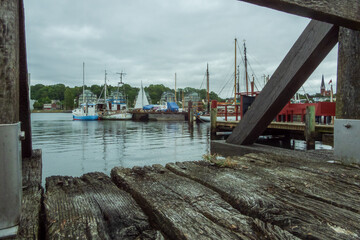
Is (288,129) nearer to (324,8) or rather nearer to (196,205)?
(324,8)

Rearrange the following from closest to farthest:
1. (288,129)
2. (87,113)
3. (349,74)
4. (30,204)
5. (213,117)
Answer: (30,204), (349,74), (288,129), (213,117), (87,113)

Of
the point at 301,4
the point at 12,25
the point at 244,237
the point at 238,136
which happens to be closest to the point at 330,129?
the point at 238,136

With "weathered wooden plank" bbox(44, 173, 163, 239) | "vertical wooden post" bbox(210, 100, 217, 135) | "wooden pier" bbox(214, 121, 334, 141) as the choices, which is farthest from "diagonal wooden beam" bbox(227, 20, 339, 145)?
"vertical wooden post" bbox(210, 100, 217, 135)

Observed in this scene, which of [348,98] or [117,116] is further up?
[348,98]

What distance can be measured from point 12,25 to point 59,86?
169626 mm

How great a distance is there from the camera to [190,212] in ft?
4.62

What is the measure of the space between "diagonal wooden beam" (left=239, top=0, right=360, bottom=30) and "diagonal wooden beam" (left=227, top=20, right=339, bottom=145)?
89 cm

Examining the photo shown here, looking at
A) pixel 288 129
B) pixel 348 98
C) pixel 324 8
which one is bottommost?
pixel 288 129

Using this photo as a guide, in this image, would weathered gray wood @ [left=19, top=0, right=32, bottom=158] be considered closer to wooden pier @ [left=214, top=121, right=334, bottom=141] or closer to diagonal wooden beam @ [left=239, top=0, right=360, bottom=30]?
diagonal wooden beam @ [left=239, top=0, right=360, bottom=30]

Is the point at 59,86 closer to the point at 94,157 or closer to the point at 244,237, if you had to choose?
the point at 94,157

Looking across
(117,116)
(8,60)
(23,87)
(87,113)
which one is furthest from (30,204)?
(87,113)

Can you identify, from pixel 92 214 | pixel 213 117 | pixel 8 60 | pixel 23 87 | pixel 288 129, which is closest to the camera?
pixel 8 60

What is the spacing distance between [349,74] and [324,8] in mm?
1292

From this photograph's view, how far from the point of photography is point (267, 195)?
5.54ft
